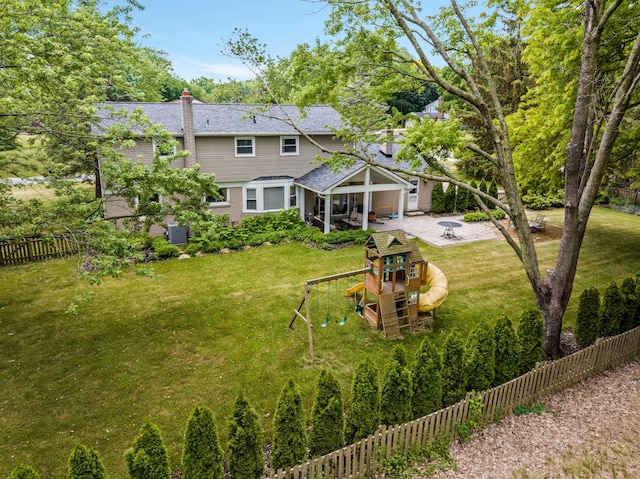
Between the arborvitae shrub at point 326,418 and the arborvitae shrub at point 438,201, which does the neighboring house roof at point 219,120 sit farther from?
the arborvitae shrub at point 326,418

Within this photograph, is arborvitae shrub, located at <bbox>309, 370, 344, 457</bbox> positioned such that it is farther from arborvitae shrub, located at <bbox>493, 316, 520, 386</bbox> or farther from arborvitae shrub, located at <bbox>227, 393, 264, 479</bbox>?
arborvitae shrub, located at <bbox>493, 316, 520, 386</bbox>

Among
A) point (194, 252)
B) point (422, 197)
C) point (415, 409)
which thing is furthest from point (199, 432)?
point (422, 197)

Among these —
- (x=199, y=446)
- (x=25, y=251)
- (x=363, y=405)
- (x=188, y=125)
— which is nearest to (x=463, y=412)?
(x=363, y=405)

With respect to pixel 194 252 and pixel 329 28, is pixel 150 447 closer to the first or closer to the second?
pixel 329 28

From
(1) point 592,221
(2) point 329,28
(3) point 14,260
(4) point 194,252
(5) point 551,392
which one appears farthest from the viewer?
(1) point 592,221

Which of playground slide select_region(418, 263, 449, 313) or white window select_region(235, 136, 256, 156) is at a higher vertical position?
white window select_region(235, 136, 256, 156)

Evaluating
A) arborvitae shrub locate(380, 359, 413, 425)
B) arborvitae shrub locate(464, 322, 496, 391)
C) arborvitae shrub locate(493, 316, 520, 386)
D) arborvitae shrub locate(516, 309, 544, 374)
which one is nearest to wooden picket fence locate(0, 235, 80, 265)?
arborvitae shrub locate(380, 359, 413, 425)
